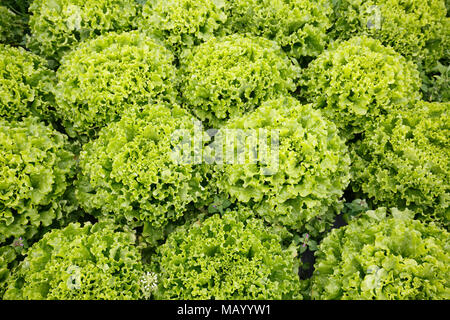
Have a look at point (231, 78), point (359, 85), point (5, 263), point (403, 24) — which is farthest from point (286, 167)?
point (403, 24)

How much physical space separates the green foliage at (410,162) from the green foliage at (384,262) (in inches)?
14.3

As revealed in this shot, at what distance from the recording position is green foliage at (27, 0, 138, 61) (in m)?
4.78

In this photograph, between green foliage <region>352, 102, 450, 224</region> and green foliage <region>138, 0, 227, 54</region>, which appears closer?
green foliage <region>352, 102, 450, 224</region>

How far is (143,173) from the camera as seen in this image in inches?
135

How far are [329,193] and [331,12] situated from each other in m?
3.06

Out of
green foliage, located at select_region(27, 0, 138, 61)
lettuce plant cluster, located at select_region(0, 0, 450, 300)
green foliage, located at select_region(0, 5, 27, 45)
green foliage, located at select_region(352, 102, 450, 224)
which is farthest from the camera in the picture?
green foliage, located at select_region(0, 5, 27, 45)

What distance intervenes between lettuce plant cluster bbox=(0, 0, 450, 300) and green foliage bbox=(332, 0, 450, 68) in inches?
1.6

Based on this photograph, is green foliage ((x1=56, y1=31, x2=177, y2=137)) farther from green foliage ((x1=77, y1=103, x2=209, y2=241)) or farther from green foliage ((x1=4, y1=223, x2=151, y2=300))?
green foliage ((x1=4, y1=223, x2=151, y2=300))

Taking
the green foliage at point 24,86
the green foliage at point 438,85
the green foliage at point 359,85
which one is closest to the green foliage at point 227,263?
the green foliage at point 359,85

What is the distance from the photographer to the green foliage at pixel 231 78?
408 centimetres

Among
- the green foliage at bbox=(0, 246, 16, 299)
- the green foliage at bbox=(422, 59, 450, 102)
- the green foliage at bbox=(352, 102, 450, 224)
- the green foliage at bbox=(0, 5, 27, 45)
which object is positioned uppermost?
the green foliage at bbox=(0, 5, 27, 45)

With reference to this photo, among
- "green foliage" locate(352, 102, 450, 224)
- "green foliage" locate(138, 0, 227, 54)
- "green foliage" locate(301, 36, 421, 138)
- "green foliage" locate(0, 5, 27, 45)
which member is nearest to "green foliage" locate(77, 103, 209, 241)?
"green foliage" locate(138, 0, 227, 54)

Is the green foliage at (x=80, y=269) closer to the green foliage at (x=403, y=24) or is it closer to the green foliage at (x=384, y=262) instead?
the green foliage at (x=384, y=262)

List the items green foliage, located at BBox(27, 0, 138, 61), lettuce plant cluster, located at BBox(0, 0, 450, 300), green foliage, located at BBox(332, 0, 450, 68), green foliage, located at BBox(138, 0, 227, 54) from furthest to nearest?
green foliage, located at BBox(332, 0, 450, 68) → green foliage, located at BBox(27, 0, 138, 61) → green foliage, located at BBox(138, 0, 227, 54) → lettuce plant cluster, located at BBox(0, 0, 450, 300)
